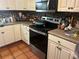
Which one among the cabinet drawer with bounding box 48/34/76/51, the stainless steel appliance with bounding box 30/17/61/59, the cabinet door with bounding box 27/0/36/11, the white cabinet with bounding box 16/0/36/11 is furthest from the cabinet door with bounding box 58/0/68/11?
the white cabinet with bounding box 16/0/36/11

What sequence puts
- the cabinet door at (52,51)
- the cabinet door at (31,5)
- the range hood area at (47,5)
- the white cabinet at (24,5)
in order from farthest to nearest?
the white cabinet at (24,5) → the cabinet door at (31,5) → the range hood area at (47,5) → the cabinet door at (52,51)

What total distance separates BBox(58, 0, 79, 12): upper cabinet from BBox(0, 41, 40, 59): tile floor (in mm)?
1532

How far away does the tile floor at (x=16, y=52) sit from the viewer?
2236 mm

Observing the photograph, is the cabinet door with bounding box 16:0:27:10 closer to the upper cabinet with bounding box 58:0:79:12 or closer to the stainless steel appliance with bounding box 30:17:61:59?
the stainless steel appliance with bounding box 30:17:61:59

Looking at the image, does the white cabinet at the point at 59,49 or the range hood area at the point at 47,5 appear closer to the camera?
the white cabinet at the point at 59,49

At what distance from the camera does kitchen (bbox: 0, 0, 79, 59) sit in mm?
1488

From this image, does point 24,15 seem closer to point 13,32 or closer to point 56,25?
point 13,32

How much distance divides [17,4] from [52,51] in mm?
2065

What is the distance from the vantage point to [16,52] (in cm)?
246

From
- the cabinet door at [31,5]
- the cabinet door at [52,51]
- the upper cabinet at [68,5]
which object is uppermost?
the cabinet door at [31,5]

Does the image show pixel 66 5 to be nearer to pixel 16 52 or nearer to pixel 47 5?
pixel 47 5

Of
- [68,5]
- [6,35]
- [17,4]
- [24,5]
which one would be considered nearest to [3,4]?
[17,4]

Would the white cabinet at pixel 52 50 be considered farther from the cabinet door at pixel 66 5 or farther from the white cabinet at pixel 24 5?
the white cabinet at pixel 24 5

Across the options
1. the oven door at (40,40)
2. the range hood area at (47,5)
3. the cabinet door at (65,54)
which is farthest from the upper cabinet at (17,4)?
the cabinet door at (65,54)
